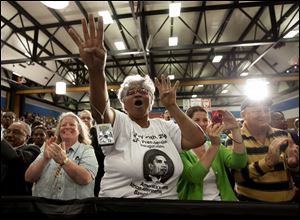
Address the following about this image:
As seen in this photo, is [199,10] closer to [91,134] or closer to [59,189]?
[91,134]

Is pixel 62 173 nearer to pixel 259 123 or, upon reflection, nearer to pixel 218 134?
pixel 218 134

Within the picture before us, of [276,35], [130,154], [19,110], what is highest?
[276,35]

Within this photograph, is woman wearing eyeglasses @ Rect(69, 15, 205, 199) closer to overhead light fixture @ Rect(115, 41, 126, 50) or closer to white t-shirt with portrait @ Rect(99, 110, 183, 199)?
white t-shirt with portrait @ Rect(99, 110, 183, 199)

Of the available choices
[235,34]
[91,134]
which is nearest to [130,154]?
[91,134]

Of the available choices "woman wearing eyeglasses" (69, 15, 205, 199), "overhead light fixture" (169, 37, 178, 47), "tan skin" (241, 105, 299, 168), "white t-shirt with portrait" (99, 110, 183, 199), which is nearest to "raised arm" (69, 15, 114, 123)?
"woman wearing eyeglasses" (69, 15, 205, 199)

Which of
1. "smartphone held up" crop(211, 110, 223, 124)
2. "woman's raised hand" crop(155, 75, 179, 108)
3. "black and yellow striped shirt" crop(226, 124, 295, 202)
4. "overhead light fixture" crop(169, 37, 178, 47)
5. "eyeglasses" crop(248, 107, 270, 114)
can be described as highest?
"overhead light fixture" crop(169, 37, 178, 47)

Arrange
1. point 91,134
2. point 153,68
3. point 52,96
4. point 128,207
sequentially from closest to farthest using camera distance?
1. point 128,207
2. point 91,134
3. point 153,68
4. point 52,96

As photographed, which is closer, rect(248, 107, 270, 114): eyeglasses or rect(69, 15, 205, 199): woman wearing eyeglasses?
rect(69, 15, 205, 199): woman wearing eyeglasses

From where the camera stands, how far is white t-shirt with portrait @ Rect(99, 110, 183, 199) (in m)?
1.07

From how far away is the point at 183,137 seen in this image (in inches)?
48.2

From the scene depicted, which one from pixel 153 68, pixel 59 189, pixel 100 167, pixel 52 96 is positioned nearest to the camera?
pixel 59 189

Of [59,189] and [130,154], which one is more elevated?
[130,154]

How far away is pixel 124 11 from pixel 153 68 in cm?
418

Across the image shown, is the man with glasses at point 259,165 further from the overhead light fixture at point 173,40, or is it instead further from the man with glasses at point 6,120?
the overhead light fixture at point 173,40
